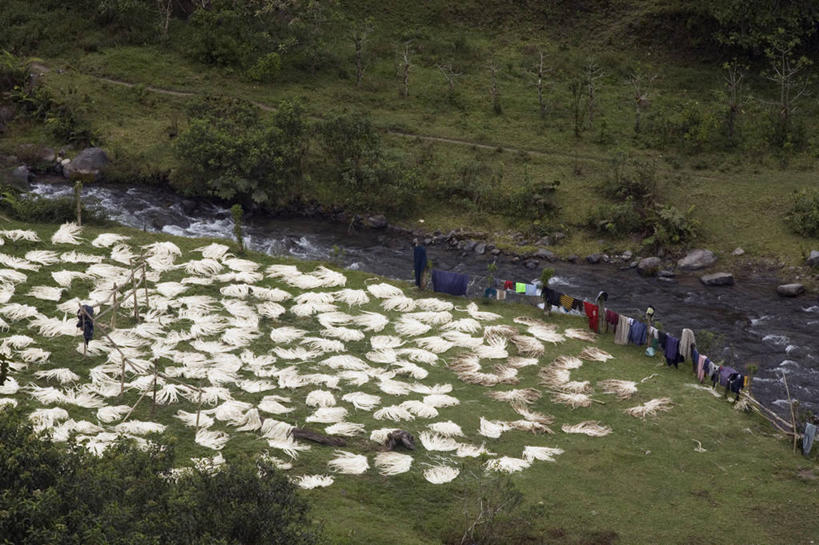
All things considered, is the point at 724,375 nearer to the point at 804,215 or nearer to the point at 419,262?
the point at 419,262

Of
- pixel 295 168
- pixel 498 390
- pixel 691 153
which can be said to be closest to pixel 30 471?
pixel 498 390

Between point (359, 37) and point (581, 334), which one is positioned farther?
point (359, 37)

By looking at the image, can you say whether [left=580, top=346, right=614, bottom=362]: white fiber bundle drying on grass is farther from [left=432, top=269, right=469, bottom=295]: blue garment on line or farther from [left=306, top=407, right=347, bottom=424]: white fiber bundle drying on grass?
[left=306, top=407, right=347, bottom=424]: white fiber bundle drying on grass

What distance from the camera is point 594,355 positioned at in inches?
750

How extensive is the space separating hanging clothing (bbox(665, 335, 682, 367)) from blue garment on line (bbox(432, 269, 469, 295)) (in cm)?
437

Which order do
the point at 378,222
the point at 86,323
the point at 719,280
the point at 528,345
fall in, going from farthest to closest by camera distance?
the point at 378,222 → the point at 719,280 → the point at 528,345 → the point at 86,323

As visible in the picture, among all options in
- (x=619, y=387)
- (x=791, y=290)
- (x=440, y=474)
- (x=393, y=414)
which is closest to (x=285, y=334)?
(x=393, y=414)

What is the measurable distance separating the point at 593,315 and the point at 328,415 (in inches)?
262

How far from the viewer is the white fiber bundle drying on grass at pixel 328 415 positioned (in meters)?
15.8

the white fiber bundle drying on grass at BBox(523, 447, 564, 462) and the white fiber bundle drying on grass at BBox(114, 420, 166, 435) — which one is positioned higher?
the white fiber bundle drying on grass at BBox(114, 420, 166, 435)

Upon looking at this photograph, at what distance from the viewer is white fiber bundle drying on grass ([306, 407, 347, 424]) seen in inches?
622

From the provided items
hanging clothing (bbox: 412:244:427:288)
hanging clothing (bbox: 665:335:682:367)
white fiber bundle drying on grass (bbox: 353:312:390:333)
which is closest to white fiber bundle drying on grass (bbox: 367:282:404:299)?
hanging clothing (bbox: 412:244:427:288)

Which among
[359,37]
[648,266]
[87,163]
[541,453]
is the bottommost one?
[541,453]

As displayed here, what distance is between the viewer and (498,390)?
57.4 ft
